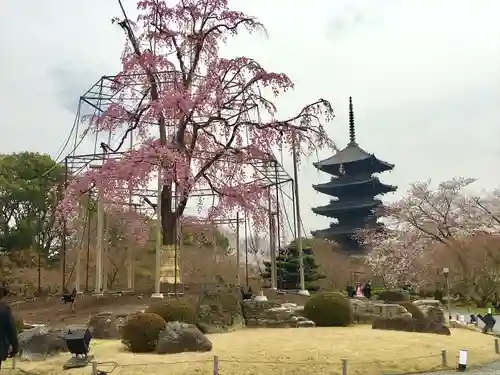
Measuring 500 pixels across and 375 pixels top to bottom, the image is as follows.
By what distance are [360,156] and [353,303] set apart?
119 ft

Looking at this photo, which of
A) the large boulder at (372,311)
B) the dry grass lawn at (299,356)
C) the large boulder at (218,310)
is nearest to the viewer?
the dry grass lawn at (299,356)

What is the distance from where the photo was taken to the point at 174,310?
14477 millimetres

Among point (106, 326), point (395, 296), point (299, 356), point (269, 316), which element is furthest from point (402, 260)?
point (299, 356)

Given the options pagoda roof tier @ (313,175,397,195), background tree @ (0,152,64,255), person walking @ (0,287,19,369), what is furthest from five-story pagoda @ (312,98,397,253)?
person walking @ (0,287,19,369)

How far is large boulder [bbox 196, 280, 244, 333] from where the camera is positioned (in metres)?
15.7

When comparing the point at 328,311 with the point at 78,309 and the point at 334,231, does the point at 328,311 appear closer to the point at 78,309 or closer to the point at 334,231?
the point at 78,309

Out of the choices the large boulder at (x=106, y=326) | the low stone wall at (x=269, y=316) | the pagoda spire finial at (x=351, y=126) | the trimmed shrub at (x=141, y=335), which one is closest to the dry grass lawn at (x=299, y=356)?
the trimmed shrub at (x=141, y=335)

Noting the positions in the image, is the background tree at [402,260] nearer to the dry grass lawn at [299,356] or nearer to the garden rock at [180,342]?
the dry grass lawn at [299,356]

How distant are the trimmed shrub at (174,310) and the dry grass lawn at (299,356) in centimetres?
90

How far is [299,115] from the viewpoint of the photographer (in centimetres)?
2075

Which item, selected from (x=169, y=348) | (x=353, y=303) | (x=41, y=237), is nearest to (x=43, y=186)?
(x=41, y=237)

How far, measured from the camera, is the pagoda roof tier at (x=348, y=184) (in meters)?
52.7

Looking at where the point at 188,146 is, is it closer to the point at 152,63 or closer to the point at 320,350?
the point at 152,63

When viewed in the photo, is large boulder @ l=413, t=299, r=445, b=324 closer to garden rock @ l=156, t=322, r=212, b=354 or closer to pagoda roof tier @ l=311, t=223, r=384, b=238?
garden rock @ l=156, t=322, r=212, b=354
